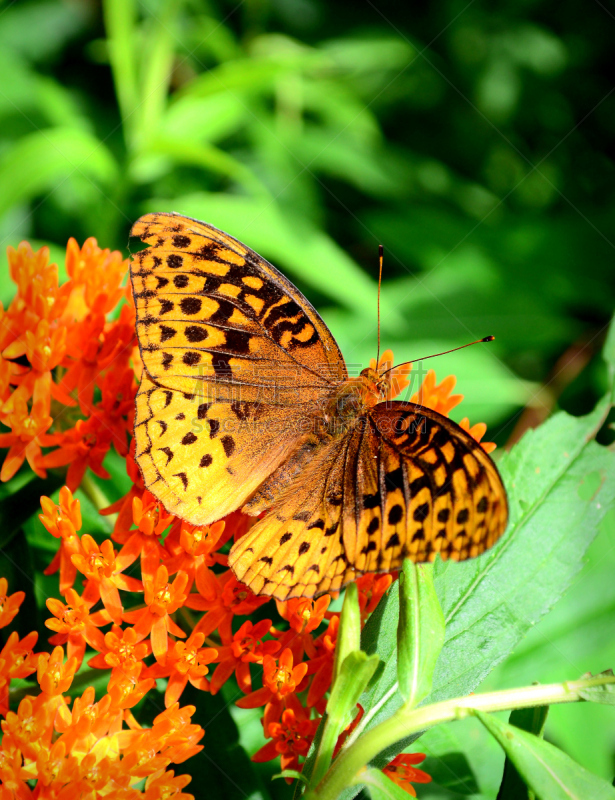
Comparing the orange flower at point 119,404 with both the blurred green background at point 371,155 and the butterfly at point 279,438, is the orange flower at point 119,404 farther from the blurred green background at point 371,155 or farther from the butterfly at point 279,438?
the blurred green background at point 371,155

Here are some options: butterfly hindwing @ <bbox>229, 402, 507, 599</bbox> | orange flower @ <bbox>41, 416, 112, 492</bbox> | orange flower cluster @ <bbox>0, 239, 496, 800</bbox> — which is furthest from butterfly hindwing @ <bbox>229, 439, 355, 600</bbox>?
orange flower @ <bbox>41, 416, 112, 492</bbox>

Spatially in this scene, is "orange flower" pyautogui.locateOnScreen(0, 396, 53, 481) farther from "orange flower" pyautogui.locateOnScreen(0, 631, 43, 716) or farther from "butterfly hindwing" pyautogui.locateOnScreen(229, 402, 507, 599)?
"butterfly hindwing" pyautogui.locateOnScreen(229, 402, 507, 599)

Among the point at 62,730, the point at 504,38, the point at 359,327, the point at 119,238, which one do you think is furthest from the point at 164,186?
the point at 62,730

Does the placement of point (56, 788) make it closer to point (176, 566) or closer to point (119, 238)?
point (176, 566)

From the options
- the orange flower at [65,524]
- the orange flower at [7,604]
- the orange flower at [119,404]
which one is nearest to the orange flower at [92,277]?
the orange flower at [119,404]

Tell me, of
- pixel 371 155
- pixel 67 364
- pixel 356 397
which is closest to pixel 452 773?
pixel 356 397

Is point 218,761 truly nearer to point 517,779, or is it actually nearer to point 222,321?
point 517,779

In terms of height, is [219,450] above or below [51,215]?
below

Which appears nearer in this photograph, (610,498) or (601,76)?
(610,498)
